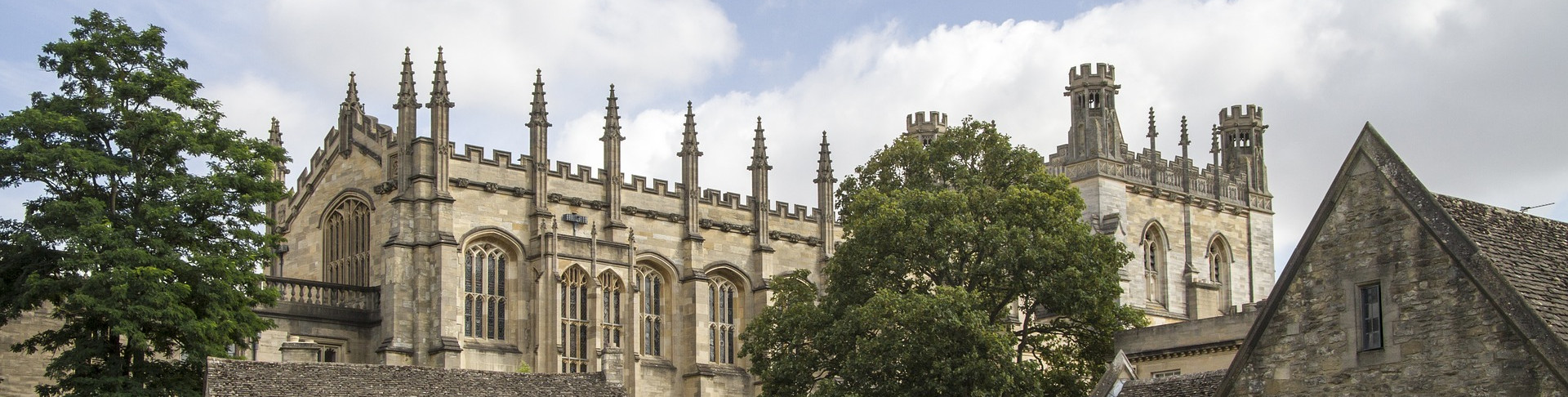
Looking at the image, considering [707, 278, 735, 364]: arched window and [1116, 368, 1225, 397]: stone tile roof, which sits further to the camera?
[707, 278, 735, 364]: arched window

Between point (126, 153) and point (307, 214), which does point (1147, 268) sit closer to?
point (307, 214)

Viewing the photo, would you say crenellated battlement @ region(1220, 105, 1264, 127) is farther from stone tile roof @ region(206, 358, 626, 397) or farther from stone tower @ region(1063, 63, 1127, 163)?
stone tile roof @ region(206, 358, 626, 397)

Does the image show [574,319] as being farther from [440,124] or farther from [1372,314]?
[1372,314]

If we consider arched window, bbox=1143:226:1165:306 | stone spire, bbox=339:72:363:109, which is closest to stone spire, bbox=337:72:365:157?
stone spire, bbox=339:72:363:109

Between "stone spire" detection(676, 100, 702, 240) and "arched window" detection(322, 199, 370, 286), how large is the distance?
9.30 m

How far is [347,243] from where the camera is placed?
168 feet

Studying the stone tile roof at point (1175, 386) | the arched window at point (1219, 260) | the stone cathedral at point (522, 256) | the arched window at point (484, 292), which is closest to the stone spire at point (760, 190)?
the stone cathedral at point (522, 256)

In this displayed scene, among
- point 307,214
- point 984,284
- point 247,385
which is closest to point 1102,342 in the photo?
point 984,284

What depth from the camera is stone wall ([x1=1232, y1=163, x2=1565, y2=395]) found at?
20562 mm

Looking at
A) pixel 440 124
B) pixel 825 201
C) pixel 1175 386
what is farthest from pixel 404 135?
pixel 1175 386

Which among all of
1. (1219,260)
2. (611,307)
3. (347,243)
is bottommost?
(611,307)

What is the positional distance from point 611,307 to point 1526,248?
32.9 metres

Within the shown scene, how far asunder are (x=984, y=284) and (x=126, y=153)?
17910 mm

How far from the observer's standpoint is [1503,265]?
68.6 ft
